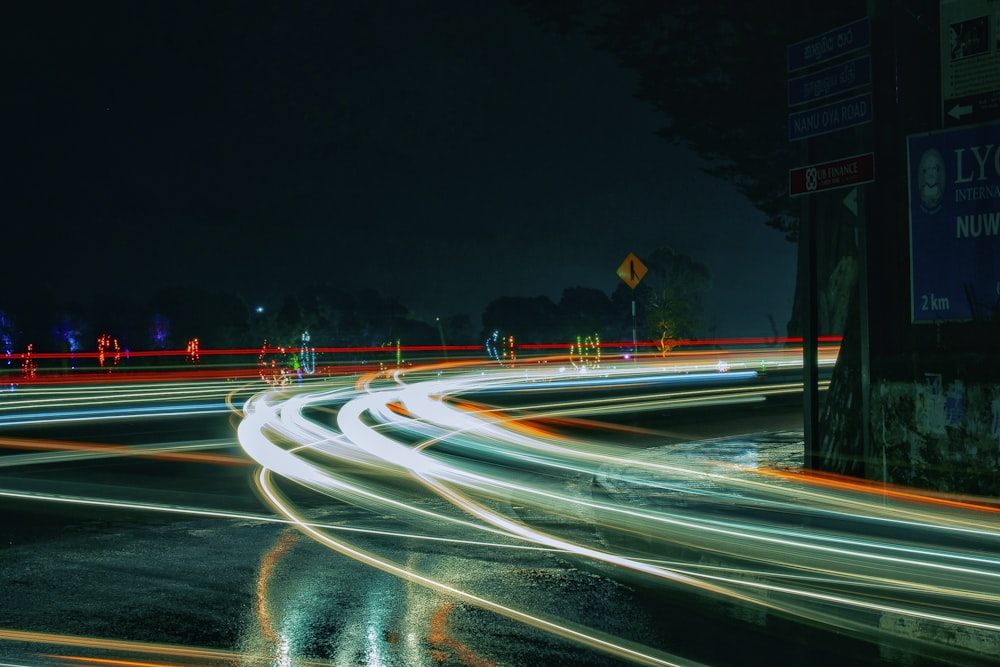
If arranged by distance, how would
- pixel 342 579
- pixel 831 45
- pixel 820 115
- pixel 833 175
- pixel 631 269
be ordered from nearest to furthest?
pixel 342 579 < pixel 833 175 < pixel 831 45 < pixel 820 115 < pixel 631 269

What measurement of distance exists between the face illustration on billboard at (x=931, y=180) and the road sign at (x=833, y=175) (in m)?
0.48

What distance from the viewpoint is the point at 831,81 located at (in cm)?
1114

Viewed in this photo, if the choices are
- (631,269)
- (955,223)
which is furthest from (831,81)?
(631,269)

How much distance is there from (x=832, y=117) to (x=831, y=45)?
78 centimetres

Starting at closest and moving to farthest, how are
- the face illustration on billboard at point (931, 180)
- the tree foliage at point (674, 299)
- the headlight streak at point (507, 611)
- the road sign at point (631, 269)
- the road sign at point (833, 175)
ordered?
the headlight streak at point (507, 611), the face illustration on billboard at point (931, 180), the road sign at point (833, 175), the road sign at point (631, 269), the tree foliage at point (674, 299)

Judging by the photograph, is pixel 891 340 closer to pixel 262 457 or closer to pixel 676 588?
pixel 676 588

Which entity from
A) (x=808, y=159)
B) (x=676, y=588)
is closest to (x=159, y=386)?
(x=808, y=159)

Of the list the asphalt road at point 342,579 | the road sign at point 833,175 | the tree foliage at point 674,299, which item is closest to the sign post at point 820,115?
the road sign at point 833,175

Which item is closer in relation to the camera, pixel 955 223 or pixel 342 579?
pixel 342 579

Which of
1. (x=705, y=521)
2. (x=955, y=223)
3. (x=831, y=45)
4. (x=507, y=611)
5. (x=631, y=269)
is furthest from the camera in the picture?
(x=631, y=269)

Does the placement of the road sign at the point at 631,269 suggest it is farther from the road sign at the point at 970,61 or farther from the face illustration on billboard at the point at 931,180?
the road sign at the point at 970,61

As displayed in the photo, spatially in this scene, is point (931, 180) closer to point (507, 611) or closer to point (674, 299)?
point (507, 611)

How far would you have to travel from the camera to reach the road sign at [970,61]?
372 inches

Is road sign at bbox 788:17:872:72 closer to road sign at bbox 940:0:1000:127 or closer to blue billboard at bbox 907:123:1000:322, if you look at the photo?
road sign at bbox 940:0:1000:127
